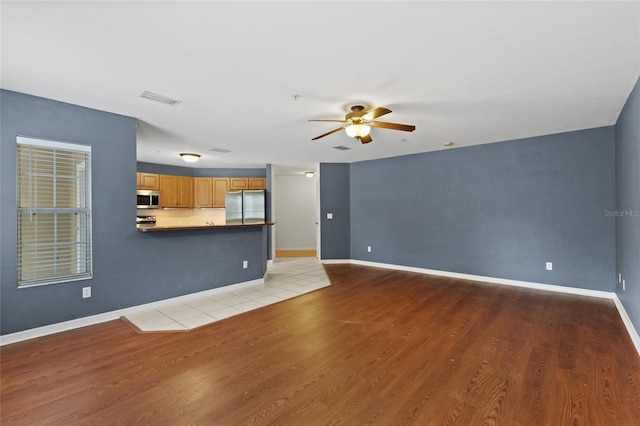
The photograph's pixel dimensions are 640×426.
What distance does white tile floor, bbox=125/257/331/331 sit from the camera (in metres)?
3.25

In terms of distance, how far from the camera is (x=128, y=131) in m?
3.55

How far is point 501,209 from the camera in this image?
495 centimetres

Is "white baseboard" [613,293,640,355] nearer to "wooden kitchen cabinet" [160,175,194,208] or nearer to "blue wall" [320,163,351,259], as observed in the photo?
"blue wall" [320,163,351,259]

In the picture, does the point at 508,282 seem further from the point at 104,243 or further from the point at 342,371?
the point at 104,243

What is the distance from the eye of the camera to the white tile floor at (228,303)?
3246 millimetres

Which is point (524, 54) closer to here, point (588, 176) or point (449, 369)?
point (449, 369)

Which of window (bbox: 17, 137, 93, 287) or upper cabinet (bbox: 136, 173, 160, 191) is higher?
upper cabinet (bbox: 136, 173, 160, 191)

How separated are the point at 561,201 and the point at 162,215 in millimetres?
8294

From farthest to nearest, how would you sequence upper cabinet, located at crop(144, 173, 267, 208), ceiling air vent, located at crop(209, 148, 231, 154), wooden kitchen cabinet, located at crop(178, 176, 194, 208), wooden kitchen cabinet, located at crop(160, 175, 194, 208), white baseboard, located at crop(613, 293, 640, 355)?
wooden kitchen cabinet, located at crop(178, 176, 194, 208) < upper cabinet, located at crop(144, 173, 267, 208) < wooden kitchen cabinet, located at crop(160, 175, 194, 208) < ceiling air vent, located at crop(209, 148, 231, 154) < white baseboard, located at crop(613, 293, 640, 355)

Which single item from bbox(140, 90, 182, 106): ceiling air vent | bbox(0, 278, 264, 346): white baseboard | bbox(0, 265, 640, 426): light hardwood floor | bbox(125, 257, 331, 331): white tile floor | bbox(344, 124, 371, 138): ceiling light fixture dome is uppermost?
bbox(140, 90, 182, 106): ceiling air vent

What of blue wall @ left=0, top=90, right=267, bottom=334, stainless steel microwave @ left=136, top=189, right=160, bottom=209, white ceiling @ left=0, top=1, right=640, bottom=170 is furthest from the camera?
stainless steel microwave @ left=136, top=189, right=160, bottom=209

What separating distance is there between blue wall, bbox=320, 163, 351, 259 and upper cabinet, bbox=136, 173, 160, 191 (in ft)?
13.2

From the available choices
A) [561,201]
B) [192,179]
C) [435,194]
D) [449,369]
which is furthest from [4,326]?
[561,201]

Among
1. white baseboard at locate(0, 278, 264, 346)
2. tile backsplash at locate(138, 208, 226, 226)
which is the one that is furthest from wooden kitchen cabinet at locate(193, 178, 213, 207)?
white baseboard at locate(0, 278, 264, 346)
